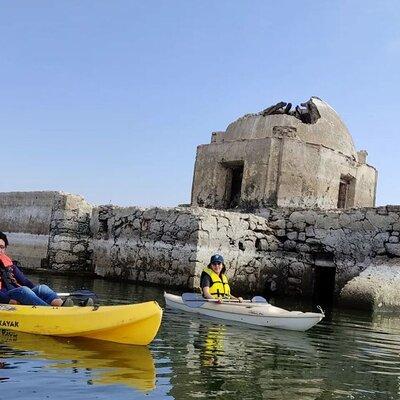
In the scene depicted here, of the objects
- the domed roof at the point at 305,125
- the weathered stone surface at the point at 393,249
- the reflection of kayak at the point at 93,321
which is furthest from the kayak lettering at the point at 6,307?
the domed roof at the point at 305,125

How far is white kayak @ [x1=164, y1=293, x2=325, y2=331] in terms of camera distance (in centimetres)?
824

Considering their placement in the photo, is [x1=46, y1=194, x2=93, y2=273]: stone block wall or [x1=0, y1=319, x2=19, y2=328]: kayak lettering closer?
[x1=0, y1=319, x2=19, y2=328]: kayak lettering

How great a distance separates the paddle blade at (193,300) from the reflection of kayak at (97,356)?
3.11 meters

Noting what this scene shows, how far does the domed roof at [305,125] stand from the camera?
16.7 meters

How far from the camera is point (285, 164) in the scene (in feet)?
50.5

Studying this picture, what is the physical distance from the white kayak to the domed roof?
25.2 feet

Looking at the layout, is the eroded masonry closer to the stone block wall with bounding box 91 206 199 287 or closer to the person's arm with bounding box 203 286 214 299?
the stone block wall with bounding box 91 206 199 287

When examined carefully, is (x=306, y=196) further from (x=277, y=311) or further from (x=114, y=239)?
(x=277, y=311)

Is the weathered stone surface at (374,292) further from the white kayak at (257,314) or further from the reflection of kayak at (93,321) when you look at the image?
the reflection of kayak at (93,321)

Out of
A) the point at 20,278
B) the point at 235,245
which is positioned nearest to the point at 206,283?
the point at 20,278

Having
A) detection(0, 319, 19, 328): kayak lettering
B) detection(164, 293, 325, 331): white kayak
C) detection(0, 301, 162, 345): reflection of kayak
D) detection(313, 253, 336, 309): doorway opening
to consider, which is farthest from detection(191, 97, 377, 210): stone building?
detection(0, 319, 19, 328): kayak lettering

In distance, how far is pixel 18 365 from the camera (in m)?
4.99

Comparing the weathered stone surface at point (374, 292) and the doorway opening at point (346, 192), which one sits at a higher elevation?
the doorway opening at point (346, 192)

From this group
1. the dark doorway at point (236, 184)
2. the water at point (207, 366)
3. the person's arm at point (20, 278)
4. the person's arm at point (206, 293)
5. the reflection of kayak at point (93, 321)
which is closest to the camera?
the water at point (207, 366)
